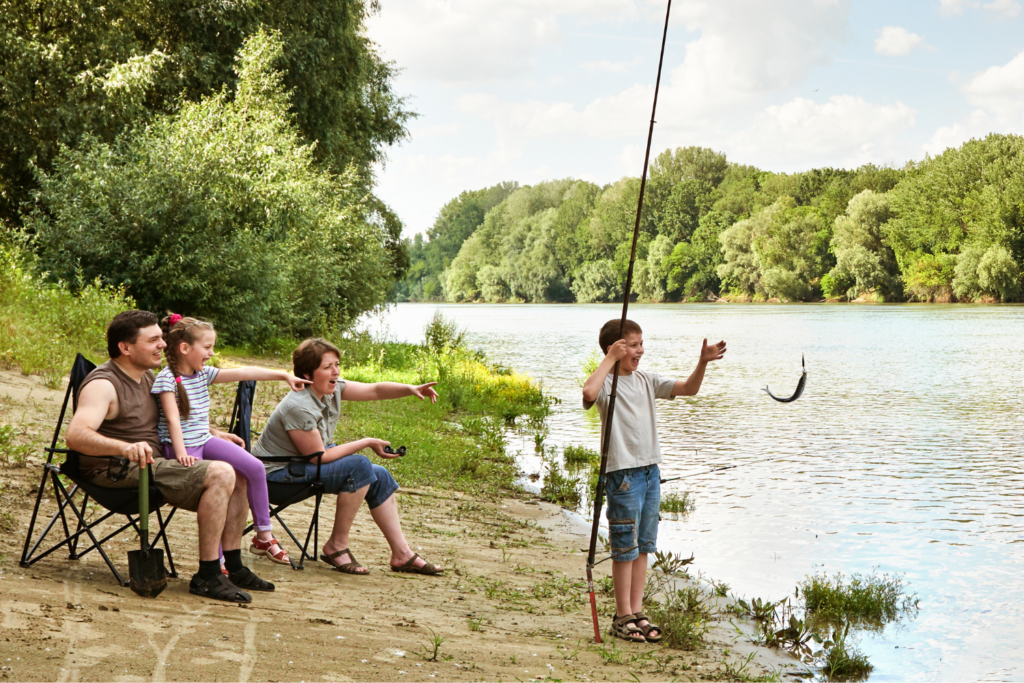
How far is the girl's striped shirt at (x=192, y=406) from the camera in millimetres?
4355

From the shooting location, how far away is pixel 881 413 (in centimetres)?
1739

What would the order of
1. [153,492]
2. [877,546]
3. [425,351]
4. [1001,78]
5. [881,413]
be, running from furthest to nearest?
[1001,78]
[425,351]
[881,413]
[877,546]
[153,492]

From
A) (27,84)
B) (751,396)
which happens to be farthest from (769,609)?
(27,84)

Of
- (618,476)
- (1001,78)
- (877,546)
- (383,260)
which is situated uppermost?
(1001,78)

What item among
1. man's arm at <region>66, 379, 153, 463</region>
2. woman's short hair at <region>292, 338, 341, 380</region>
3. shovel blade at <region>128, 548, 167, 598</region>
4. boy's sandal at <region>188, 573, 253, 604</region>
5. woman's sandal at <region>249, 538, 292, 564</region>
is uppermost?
woman's short hair at <region>292, 338, 341, 380</region>

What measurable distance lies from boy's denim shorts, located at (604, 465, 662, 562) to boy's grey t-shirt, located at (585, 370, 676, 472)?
6cm

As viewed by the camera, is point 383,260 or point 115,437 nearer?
point 115,437

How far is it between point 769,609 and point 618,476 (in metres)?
1.91

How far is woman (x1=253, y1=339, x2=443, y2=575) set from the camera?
4941 mm

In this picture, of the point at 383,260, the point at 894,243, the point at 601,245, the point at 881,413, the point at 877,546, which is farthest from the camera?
the point at 601,245

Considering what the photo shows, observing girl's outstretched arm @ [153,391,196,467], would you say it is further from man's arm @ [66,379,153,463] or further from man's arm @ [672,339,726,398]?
man's arm @ [672,339,726,398]

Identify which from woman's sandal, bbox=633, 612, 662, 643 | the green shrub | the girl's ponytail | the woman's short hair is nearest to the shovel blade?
the girl's ponytail

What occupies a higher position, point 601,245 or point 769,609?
point 601,245

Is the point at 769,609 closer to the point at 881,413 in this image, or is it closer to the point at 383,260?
the point at 881,413
